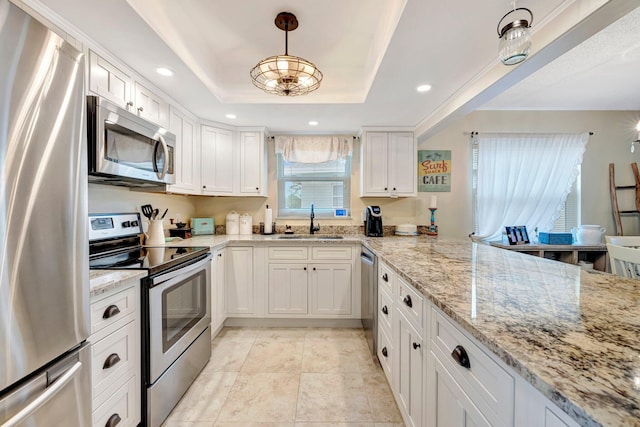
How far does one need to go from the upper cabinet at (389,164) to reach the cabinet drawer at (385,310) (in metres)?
1.47

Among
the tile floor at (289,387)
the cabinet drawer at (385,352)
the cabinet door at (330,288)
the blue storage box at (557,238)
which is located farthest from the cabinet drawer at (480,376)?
the blue storage box at (557,238)

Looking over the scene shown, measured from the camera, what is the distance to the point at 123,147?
158cm

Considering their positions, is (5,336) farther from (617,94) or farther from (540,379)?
(617,94)

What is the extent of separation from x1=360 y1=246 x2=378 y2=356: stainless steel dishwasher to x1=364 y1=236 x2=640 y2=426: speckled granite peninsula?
0.70m

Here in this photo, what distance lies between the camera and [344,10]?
1.66 m

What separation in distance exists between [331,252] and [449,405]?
1.88 metres

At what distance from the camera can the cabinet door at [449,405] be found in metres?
0.75

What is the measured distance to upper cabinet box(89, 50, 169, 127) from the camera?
153cm

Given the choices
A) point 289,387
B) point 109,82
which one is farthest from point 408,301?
point 109,82

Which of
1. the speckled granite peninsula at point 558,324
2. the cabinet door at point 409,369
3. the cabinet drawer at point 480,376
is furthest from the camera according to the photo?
the cabinet door at point 409,369

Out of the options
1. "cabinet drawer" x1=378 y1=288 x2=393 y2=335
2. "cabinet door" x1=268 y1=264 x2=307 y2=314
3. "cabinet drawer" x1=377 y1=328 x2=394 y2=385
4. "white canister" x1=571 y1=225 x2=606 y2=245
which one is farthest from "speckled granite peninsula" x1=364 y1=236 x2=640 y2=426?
"white canister" x1=571 y1=225 x2=606 y2=245

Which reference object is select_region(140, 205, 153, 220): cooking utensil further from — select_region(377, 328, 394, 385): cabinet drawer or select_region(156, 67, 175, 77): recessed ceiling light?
select_region(377, 328, 394, 385): cabinet drawer

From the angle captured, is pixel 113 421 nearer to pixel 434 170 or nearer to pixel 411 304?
pixel 411 304

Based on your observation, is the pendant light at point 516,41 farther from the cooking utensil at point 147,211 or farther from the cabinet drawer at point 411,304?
the cooking utensil at point 147,211
